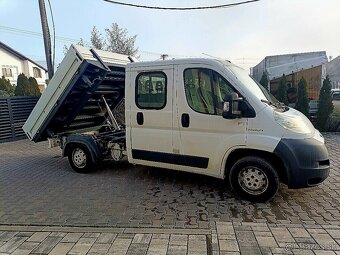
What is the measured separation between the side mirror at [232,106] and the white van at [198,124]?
1 centimetres

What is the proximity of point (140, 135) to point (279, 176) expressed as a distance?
253 centimetres

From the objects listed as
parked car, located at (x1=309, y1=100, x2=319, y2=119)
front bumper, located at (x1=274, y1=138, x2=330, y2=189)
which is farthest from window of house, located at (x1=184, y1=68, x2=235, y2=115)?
parked car, located at (x1=309, y1=100, x2=319, y2=119)

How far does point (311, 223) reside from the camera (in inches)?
141

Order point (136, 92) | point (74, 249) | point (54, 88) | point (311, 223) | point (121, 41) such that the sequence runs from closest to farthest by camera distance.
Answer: point (74, 249), point (311, 223), point (136, 92), point (54, 88), point (121, 41)

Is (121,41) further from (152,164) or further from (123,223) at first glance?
(123,223)

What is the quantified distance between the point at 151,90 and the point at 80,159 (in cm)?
250

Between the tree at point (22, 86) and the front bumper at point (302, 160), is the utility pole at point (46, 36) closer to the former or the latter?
the tree at point (22, 86)

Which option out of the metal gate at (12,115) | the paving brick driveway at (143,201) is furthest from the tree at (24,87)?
the paving brick driveway at (143,201)

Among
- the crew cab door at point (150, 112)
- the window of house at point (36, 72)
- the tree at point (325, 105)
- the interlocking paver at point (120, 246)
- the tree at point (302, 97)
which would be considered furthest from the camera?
the window of house at point (36, 72)

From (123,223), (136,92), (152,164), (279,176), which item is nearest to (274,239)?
(279,176)

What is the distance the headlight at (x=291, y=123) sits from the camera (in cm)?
406

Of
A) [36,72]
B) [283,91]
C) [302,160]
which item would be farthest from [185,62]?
[36,72]

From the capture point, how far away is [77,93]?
6.03 m

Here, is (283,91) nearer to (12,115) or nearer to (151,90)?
(151,90)
